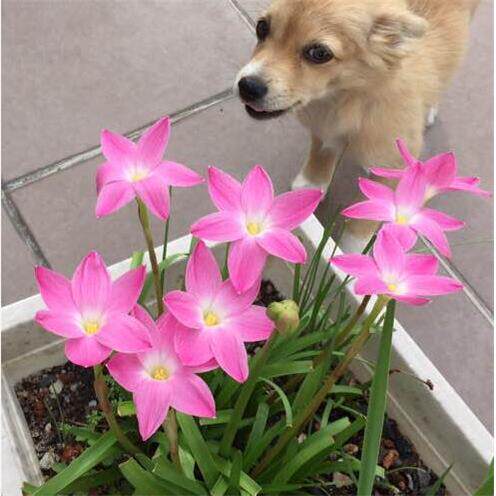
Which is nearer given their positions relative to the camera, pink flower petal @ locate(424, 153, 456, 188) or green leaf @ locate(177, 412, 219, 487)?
pink flower petal @ locate(424, 153, 456, 188)

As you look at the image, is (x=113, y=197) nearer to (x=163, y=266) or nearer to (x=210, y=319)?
(x=210, y=319)

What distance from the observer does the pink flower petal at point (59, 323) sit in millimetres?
487

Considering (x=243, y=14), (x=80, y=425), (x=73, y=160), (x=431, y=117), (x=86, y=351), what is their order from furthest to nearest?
(x=243, y=14)
(x=431, y=117)
(x=73, y=160)
(x=80, y=425)
(x=86, y=351)

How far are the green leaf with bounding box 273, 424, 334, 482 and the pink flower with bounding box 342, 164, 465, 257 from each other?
0.31m

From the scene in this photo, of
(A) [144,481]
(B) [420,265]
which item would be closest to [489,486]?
(B) [420,265]

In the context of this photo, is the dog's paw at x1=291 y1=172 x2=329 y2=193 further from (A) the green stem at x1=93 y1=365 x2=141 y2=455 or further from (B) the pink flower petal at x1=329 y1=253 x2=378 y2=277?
(B) the pink flower petal at x1=329 y1=253 x2=378 y2=277

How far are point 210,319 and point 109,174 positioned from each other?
0.15 m

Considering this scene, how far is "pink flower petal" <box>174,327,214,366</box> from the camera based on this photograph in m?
0.52

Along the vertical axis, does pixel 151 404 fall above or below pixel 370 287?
below

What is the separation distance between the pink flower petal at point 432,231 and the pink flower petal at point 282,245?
0.10 meters

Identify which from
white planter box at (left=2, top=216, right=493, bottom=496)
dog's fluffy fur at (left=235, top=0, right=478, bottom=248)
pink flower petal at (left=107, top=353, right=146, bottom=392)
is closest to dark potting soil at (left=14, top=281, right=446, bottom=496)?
white planter box at (left=2, top=216, right=493, bottom=496)

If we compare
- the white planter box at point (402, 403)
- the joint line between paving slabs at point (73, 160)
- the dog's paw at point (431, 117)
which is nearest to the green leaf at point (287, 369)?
the white planter box at point (402, 403)

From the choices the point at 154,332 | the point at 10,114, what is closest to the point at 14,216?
the point at 10,114

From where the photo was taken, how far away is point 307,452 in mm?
771
